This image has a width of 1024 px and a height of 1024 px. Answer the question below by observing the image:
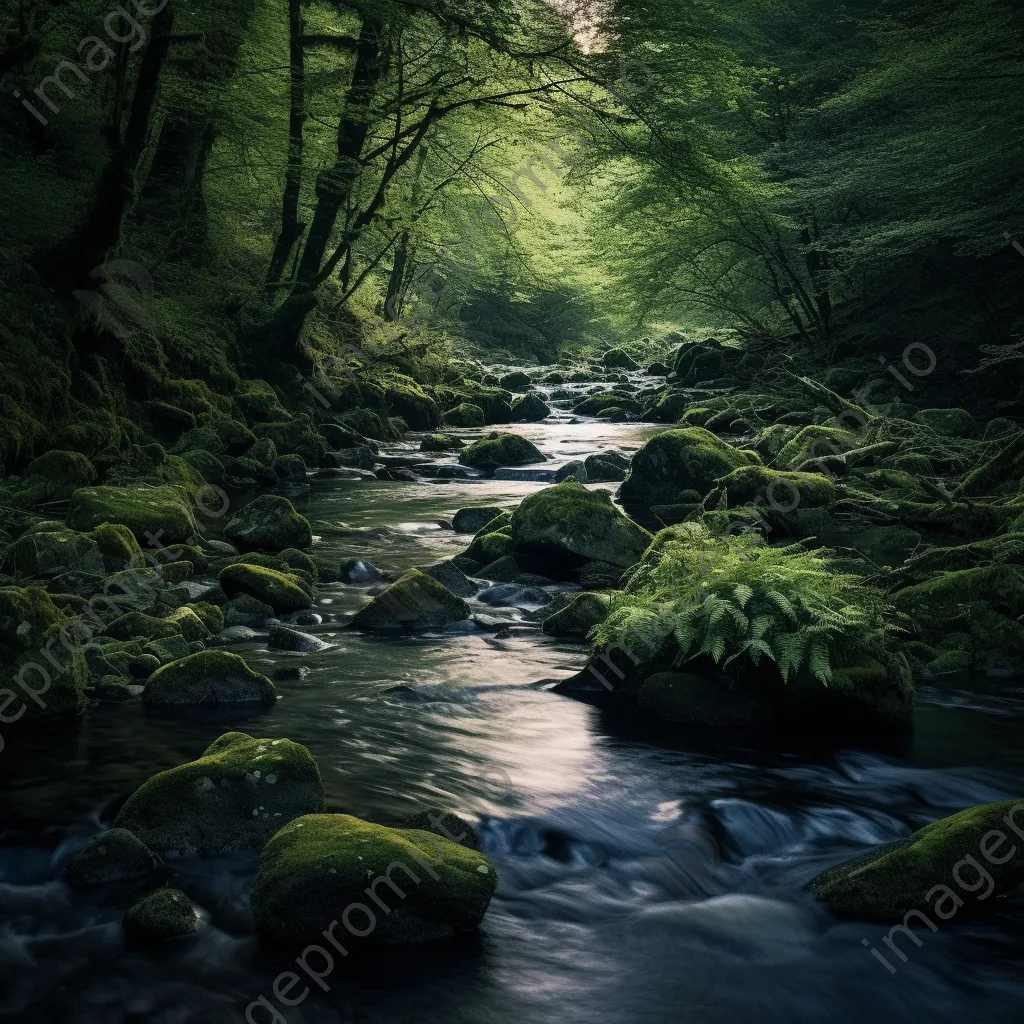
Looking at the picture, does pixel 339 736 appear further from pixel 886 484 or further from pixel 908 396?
pixel 908 396

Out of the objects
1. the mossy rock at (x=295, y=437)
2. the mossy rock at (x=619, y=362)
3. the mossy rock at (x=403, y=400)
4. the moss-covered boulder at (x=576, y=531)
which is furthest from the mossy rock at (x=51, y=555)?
the mossy rock at (x=619, y=362)

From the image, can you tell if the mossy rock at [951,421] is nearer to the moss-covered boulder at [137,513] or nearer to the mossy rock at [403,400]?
the moss-covered boulder at [137,513]

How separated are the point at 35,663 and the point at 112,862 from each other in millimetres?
1691

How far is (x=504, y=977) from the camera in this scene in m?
3.63

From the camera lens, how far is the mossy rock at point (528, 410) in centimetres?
2667

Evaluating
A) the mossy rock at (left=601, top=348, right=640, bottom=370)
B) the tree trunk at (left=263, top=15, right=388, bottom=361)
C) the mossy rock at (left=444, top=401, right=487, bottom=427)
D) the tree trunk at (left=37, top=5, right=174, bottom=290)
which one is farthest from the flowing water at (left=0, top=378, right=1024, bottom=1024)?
the mossy rock at (left=601, top=348, right=640, bottom=370)

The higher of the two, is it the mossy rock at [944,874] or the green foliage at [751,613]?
the green foliage at [751,613]

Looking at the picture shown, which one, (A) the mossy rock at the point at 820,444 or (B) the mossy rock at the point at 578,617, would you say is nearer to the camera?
(B) the mossy rock at the point at 578,617

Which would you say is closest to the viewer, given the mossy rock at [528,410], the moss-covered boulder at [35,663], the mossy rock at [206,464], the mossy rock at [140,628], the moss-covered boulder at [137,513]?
the moss-covered boulder at [35,663]

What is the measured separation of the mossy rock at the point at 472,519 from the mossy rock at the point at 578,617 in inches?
169

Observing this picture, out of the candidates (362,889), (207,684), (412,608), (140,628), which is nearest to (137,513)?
(140,628)

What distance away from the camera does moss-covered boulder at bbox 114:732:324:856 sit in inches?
164

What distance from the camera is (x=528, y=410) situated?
26.8m

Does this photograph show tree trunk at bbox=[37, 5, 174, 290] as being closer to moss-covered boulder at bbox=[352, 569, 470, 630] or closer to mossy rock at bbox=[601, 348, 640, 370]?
moss-covered boulder at bbox=[352, 569, 470, 630]
